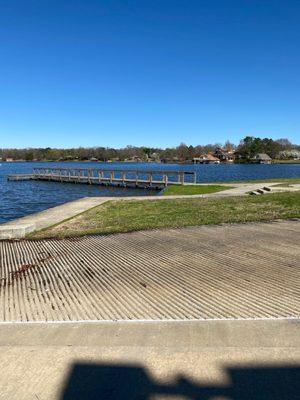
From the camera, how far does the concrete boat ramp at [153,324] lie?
3.02 metres

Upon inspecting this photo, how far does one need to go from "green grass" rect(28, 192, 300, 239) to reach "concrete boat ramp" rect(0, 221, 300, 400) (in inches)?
112

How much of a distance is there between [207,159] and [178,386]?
189749mm

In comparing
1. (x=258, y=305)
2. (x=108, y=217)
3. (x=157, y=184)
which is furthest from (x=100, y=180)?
(x=258, y=305)

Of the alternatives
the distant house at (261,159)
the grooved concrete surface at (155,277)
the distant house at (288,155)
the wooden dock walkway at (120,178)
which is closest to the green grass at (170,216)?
the grooved concrete surface at (155,277)

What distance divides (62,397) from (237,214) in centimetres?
976

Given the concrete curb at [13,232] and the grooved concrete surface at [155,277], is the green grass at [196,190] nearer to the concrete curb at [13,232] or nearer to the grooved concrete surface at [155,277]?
the concrete curb at [13,232]

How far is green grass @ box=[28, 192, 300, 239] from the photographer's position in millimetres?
10588

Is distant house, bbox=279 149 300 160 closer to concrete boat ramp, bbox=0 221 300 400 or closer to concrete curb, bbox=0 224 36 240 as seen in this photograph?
concrete curb, bbox=0 224 36 240

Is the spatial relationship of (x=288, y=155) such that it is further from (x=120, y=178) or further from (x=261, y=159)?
(x=120, y=178)

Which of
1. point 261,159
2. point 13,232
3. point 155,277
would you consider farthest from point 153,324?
point 261,159

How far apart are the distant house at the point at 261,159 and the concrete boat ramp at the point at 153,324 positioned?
545ft

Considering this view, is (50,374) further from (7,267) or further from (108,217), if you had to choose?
(108,217)

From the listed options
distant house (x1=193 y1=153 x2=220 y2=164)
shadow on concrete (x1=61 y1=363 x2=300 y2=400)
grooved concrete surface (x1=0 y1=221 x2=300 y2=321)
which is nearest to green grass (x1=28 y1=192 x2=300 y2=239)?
grooved concrete surface (x1=0 y1=221 x2=300 y2=321)

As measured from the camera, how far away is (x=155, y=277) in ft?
19.2
